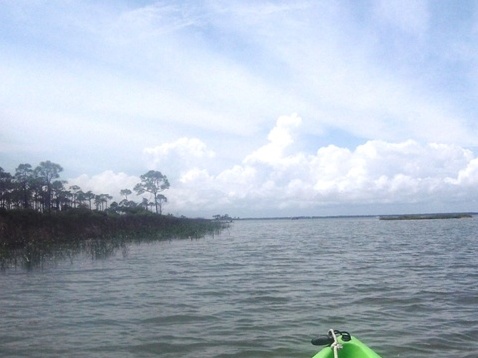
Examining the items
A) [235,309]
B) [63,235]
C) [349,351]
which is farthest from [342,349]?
[63,235]

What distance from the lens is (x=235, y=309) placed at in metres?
10.2

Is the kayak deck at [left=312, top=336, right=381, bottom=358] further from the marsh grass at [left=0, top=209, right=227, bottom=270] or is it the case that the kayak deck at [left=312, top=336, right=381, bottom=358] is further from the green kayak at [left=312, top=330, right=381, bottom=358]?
the marsh grass at [left=0, top=209, right=227, bottom=270]

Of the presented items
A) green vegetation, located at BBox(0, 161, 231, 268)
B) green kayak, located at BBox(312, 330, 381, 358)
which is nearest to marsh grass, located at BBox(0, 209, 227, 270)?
green vegetation, located at BBox(0, 161, 231, 268)

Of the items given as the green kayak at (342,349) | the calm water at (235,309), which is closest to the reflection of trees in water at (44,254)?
the calm water at (235,309)

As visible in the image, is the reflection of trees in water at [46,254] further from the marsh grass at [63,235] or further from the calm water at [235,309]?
the calm water at [235,309]

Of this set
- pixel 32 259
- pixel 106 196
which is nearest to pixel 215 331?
pixel 32 259

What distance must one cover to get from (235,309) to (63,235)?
22373mm

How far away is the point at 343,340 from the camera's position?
18.7 feet

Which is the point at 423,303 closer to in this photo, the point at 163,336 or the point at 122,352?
the point at 163,336

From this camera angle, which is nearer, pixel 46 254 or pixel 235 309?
pixel 235 309

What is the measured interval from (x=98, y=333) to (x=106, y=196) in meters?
73.9

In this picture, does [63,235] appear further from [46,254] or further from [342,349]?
[342,349]

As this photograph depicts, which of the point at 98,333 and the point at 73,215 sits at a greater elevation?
the point at 73,215

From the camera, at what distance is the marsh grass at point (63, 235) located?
21.6 meters
